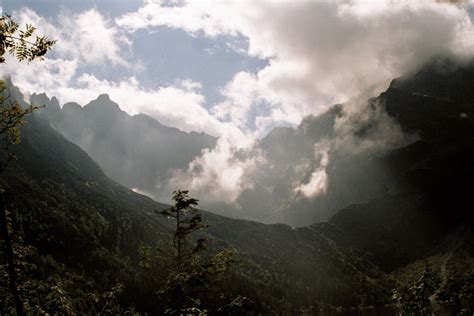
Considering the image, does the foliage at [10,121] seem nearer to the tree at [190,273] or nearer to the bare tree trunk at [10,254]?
the bare tree trunk at [10,254]

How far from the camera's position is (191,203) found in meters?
23.5

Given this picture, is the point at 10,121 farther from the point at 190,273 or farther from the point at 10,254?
the point at 190,273

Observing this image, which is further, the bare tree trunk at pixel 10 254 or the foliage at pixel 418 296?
the foliage at pixel 418 296

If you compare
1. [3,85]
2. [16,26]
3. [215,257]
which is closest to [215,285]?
[215,257]

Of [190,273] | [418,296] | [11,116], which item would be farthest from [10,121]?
[418,296]

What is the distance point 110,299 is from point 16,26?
14.4 metres

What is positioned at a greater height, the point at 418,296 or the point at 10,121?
the point at 10,121

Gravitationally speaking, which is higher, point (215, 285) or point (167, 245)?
point (167, 245)

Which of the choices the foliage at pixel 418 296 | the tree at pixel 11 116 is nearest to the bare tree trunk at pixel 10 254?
the tree at pixel 11 116

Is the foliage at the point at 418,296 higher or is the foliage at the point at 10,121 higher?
the foliage at the point at 10,121

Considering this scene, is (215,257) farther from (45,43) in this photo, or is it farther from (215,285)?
(45,43)

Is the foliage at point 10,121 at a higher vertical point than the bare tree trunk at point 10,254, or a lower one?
higher

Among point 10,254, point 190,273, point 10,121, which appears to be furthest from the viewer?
point 190,273

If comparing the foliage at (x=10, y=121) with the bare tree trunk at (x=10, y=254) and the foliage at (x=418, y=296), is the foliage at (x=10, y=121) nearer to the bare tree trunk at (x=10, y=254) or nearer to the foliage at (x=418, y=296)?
the bare tree trunk at (x=10, y=254)
